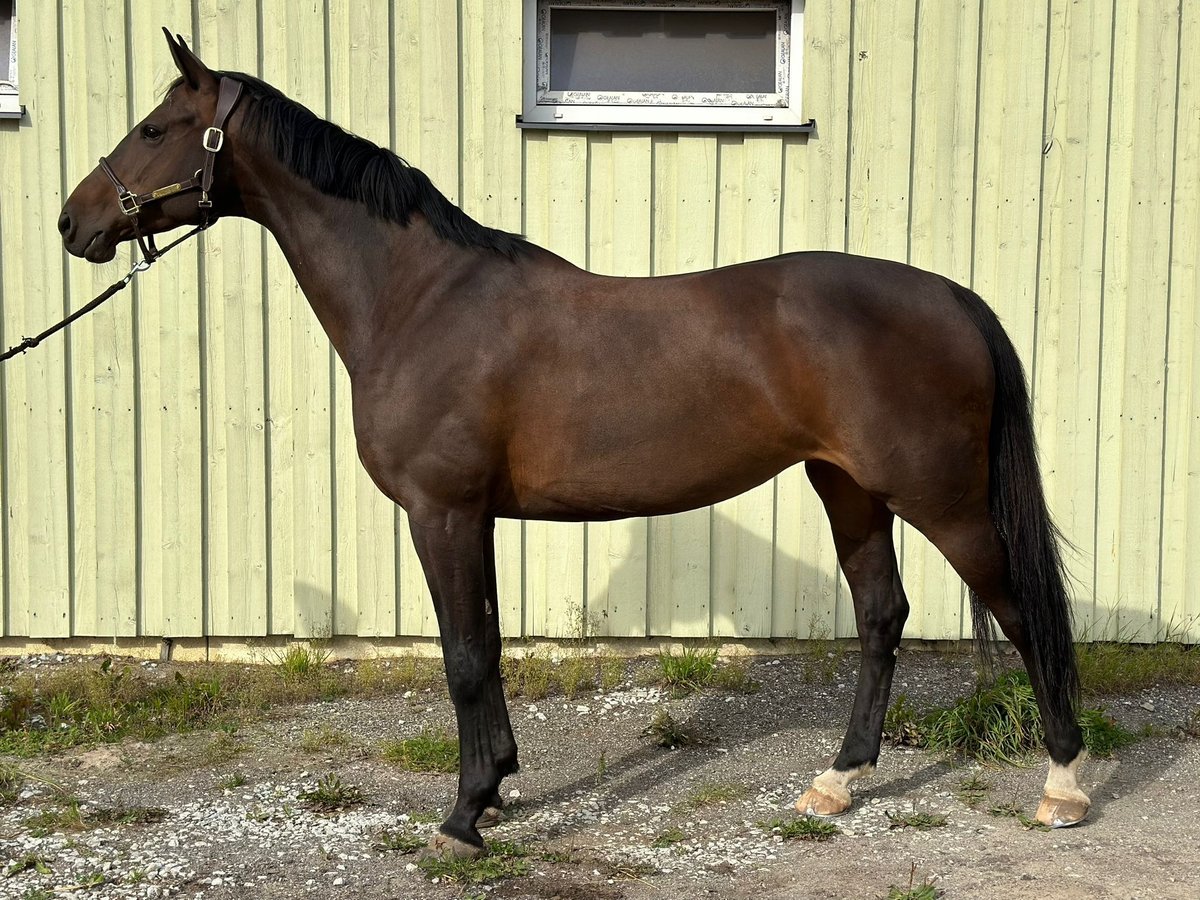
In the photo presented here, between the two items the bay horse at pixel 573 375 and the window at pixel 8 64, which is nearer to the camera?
the bay horse at pixel 573 375

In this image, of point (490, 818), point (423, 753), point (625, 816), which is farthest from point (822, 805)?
point (423, 753)

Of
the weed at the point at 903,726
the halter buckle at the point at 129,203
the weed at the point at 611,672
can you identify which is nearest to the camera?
the halter buckle at the point at 129,203

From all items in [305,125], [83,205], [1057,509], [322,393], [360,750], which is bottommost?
[360,750]

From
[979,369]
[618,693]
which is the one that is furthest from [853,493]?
[618,693]

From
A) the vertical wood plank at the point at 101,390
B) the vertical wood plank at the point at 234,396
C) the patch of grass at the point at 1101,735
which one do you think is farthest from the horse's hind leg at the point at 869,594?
the vertical wood plank at the point at 101,390

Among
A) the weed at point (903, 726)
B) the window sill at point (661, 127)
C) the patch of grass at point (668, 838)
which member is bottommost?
the patch of grass at point (668, 838)

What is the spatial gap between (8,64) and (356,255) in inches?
118

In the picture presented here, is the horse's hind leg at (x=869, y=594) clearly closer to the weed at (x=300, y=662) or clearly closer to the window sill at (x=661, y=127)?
the window sill at (x=661, y=127)

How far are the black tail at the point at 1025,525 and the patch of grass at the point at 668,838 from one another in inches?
51.7

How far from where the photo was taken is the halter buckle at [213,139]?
3.38 m

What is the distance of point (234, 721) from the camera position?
464 cm

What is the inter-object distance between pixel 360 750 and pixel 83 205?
2.35 metres

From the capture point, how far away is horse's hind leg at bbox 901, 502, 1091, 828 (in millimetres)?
3428

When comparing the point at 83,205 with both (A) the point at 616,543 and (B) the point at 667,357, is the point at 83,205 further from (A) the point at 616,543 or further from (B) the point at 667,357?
(A) the point at 616,543
